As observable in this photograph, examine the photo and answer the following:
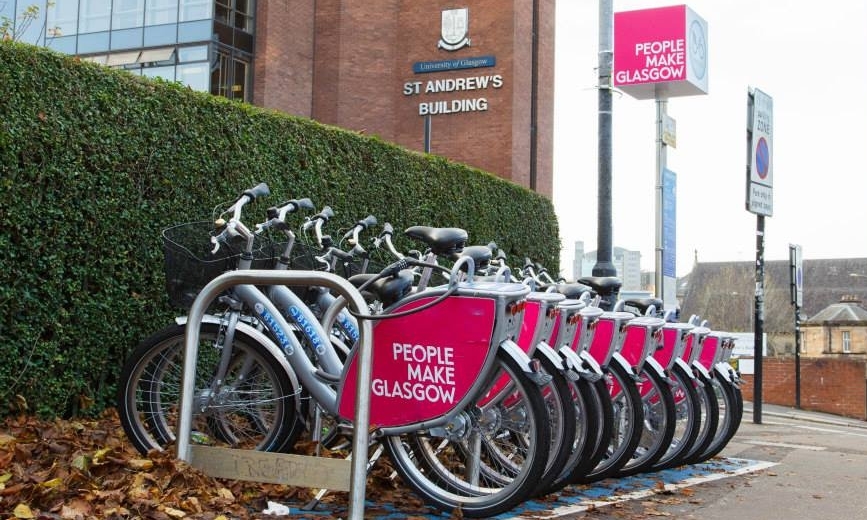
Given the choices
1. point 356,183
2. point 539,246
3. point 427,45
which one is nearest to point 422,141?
point 427,45

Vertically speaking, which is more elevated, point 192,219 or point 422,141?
point 422,141

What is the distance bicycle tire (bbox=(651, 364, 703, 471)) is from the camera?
6.89 metres

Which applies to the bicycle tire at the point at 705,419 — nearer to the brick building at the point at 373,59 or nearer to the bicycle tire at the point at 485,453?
the bicycle tire at the point at 485,453

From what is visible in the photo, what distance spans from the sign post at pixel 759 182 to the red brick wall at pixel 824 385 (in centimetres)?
2029

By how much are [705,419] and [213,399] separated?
3.69 meters

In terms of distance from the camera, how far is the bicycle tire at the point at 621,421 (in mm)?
5938

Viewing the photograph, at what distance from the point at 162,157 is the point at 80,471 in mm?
2968

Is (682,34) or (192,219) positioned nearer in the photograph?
(192,219)

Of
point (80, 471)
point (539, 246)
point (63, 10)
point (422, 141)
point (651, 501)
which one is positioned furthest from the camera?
point (422, 141)

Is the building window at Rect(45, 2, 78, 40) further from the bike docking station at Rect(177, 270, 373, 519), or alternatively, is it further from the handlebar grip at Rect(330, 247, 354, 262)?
the bike docking station at Rect(177, 270, 373, 519)

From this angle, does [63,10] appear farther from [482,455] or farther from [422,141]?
[482,455]

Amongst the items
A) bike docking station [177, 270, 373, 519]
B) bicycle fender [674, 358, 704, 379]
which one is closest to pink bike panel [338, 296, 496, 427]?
bike docking station [177, 270, 373, 519]

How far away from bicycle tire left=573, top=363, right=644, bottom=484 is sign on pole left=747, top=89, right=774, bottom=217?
24.6ft

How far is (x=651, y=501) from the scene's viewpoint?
18.2 feet
